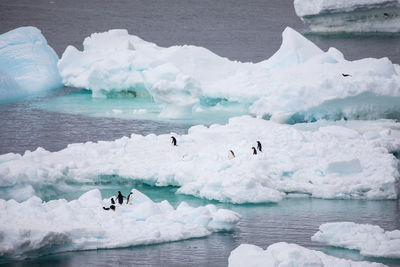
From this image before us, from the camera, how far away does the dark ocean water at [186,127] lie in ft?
38.3

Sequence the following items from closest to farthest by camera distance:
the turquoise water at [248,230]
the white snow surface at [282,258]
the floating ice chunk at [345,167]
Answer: the white snow surface at [282,258], the turquoise water at [248,230], the floating ice chunk at [345,167]

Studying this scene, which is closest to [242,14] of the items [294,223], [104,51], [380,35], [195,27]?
[195,27]

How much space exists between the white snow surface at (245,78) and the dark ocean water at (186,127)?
145cm

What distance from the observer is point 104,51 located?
83.8ft

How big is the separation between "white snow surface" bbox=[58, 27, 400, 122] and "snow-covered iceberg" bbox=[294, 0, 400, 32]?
12.9 m

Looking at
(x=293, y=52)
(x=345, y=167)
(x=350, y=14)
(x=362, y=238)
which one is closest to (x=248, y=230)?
(x=362, y=238)

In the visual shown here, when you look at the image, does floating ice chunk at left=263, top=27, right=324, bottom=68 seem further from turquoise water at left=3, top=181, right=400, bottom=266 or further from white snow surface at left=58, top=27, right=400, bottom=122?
turquoise water at left=3, top=181, right=400, bottom=266

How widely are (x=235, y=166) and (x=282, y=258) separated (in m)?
4.95

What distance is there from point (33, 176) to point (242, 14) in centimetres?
4541

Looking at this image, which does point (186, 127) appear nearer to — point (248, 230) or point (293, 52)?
point (293, 52)

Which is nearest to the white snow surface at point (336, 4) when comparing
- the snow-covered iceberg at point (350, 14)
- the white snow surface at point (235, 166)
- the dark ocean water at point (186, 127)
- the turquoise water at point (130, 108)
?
the snow-covered iceberg at point (350, 14)

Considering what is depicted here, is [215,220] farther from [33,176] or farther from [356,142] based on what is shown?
[356,142]

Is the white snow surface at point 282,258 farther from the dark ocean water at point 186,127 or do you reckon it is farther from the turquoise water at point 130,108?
the turquoise water at point 130,108

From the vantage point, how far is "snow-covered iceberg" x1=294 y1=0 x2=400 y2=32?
36344mm
